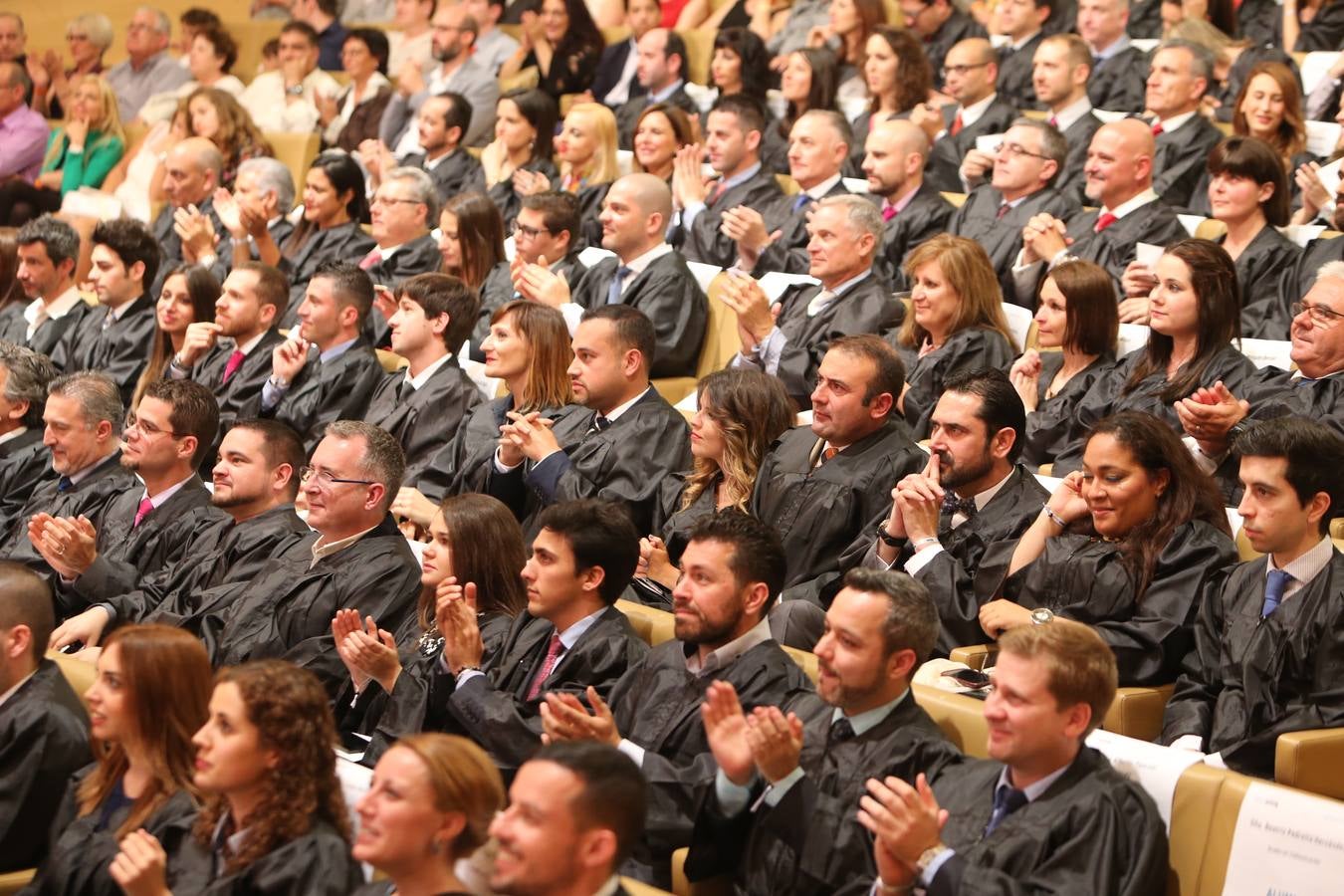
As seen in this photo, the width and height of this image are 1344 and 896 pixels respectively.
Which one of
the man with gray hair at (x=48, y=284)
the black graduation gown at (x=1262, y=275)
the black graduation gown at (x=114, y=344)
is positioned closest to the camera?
the black graduation gown at (x=1262, y=275)

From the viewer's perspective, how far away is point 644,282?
236 inches

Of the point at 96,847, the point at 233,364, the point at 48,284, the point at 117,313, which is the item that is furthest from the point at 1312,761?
the point at 48,284

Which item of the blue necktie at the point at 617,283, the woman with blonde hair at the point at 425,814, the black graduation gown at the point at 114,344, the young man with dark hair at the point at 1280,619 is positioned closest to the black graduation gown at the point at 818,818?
the woman with blonde hair at the point at 425,814

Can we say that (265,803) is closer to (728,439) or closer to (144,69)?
(728,439)

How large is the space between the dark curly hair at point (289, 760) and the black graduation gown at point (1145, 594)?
156cm

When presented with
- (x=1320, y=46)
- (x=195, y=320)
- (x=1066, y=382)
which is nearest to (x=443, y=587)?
(x=1066, y=382)

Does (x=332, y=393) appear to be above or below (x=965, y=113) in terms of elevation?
above

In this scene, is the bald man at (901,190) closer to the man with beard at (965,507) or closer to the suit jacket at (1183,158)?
the suit jacket at (1183,158)

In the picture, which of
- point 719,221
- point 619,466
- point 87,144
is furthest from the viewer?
point 87,144

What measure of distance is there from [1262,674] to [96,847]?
2.16 metres

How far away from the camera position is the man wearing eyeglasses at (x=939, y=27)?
8180 mm

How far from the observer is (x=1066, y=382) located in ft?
16.3

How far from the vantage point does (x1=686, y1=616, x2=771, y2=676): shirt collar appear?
136 inches

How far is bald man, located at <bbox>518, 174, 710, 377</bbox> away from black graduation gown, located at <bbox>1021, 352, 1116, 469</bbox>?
1.27m
